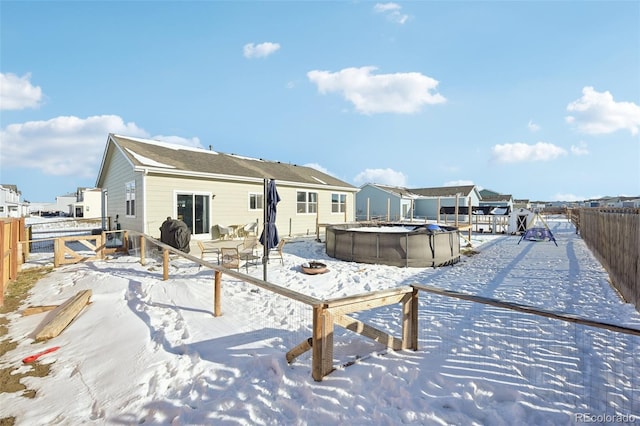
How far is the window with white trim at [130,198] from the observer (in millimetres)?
12172

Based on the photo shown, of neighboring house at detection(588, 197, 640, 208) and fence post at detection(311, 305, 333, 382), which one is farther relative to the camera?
neighboring house at detection(588, 197, 640, 208)

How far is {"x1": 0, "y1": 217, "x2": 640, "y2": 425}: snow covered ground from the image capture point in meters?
2.81

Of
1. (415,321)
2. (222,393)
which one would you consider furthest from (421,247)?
(222,393)

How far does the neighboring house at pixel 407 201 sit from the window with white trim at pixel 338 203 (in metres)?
14.7

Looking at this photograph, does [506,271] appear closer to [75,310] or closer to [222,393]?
[222,393]

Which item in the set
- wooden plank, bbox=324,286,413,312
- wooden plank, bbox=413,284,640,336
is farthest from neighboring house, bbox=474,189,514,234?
wooden plank, bbox=413,284,640,336

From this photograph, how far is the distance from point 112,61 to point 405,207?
3248cm

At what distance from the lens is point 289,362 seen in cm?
359

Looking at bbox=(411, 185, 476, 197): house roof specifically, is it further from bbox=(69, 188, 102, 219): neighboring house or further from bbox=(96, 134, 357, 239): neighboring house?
bbox=(69, 188, 102, 219): neighboring house

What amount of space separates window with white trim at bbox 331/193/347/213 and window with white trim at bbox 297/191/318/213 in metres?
1.71

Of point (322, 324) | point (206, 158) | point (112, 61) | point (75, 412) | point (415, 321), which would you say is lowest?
point (75, 412)

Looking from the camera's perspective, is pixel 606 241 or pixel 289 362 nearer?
pixel 289 362

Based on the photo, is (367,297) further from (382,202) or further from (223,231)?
(382,202)

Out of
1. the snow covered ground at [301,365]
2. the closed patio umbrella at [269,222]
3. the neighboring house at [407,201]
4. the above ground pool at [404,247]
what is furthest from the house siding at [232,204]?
the neighboring house at [407,201]
